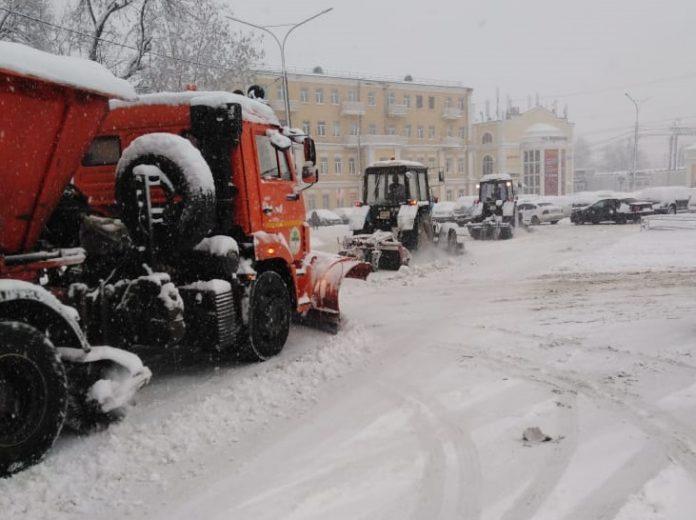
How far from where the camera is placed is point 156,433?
459 cm

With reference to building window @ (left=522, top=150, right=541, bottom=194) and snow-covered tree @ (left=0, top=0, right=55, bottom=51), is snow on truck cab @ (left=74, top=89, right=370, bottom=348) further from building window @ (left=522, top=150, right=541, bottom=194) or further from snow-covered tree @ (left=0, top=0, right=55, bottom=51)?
building window @ (left=522, top=150, right=541, bottom=194)

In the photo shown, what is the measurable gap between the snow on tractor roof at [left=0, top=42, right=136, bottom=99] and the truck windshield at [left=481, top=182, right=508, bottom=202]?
21.3m

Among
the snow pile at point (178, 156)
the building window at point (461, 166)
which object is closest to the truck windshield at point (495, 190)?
the snow pile at point (178, 156)

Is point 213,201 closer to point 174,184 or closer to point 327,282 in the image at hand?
point 174,184

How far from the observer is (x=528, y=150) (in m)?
67.8

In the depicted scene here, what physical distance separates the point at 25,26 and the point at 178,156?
63.4 ft

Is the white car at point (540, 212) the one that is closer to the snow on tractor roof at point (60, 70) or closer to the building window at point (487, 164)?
the snow on tractor roof at point (60, 70)

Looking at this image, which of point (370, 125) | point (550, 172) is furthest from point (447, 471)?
point (550, 172)

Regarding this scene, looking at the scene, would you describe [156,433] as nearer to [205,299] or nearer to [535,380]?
[205,299]

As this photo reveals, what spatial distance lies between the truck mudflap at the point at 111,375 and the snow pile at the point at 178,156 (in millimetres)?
1677

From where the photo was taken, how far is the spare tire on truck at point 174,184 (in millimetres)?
5421

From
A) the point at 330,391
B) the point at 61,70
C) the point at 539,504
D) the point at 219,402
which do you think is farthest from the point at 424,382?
the point at 61,70

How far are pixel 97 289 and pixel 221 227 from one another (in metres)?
1.63

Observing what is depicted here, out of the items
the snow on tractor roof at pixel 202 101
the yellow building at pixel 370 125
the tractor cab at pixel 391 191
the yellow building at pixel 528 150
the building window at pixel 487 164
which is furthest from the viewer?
the building window at pixel 487 164
